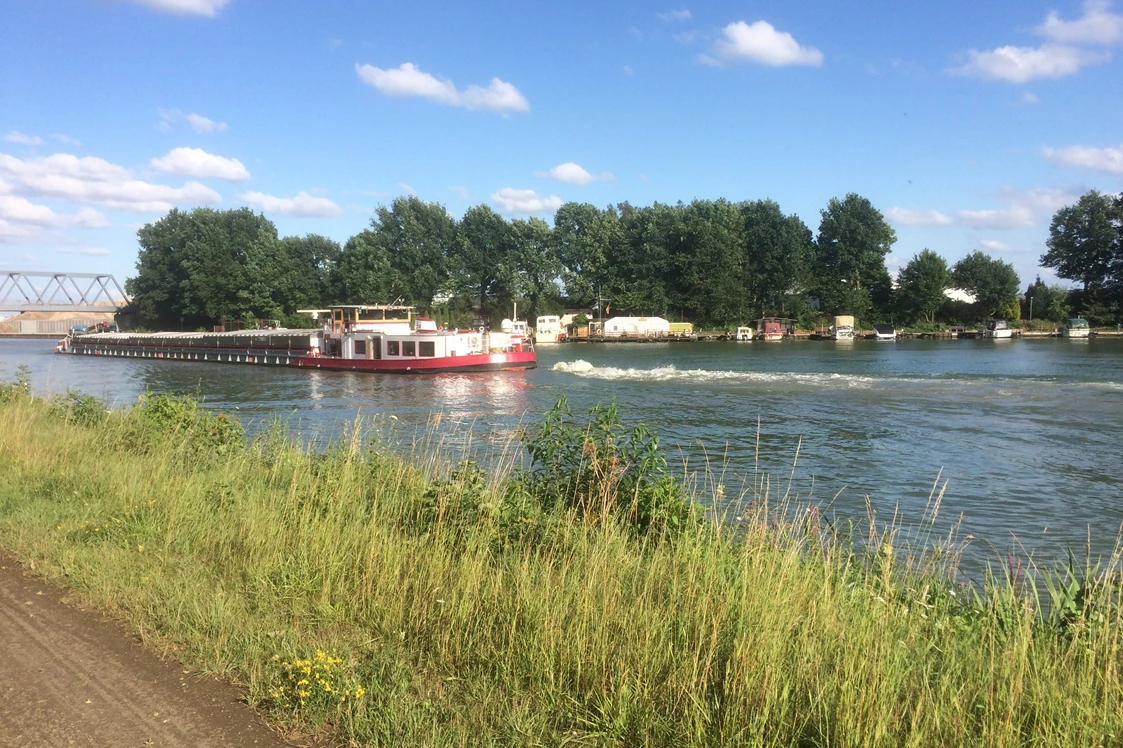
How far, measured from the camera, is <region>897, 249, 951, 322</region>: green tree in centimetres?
10856

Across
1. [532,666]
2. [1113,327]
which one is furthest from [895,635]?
[1113,327]

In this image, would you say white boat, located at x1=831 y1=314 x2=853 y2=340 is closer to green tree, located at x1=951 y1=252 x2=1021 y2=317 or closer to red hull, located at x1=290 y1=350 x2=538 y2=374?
green tree, located at x1=951 y1=252 x2=1021 y2=317

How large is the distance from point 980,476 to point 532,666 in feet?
52.9

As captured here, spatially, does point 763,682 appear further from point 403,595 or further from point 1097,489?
point 1097,489

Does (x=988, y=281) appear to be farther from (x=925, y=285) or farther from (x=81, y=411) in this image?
(x=81, y=411)

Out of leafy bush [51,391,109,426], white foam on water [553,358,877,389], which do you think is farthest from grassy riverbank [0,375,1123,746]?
white foam on water [553,358,877,389]

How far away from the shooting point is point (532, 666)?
15.6 feet

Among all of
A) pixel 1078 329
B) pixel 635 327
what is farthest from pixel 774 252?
pixel 1078 329

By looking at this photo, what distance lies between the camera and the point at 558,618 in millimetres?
5027

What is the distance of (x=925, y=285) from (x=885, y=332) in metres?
10.3

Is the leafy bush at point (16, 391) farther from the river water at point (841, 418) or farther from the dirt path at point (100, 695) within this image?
the dirt path at point (100, 695)

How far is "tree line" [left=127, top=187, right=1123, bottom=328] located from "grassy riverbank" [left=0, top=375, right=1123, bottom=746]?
101 meters

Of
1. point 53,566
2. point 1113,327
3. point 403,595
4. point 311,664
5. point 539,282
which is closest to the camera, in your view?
point 311,664

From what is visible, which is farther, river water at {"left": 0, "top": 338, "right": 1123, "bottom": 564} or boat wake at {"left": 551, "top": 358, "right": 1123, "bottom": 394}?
boat wake at {"left": 551, "top": 358, "right": 1123, "bottom": 394}
